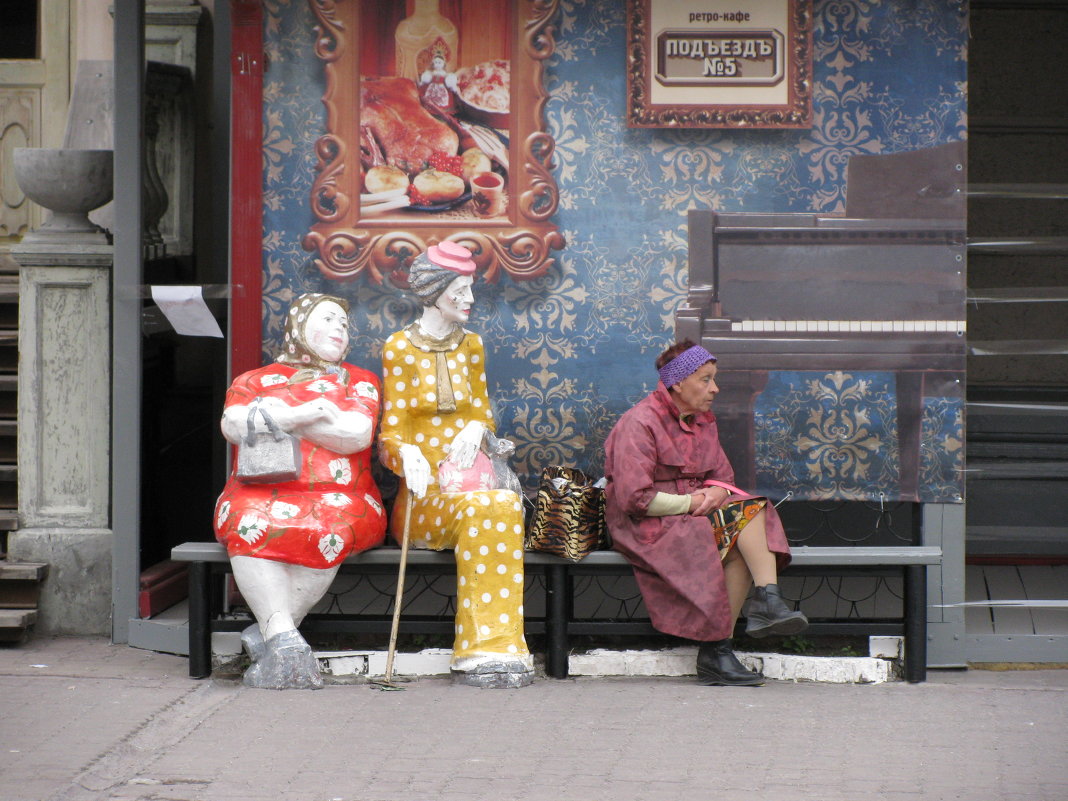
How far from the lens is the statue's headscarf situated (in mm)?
6168

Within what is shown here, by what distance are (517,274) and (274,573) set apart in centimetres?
158

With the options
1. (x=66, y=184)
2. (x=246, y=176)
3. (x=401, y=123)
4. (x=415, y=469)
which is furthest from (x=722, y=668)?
(x=66, y=184)

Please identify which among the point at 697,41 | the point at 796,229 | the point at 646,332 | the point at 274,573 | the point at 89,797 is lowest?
the point at 89,797

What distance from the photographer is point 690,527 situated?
19.8ft

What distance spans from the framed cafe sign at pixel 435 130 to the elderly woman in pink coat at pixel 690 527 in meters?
0.86

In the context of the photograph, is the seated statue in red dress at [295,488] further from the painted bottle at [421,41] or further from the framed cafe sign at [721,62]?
the framed cafe sign at [721,62]

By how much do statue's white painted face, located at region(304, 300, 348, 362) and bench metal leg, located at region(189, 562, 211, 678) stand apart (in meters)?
0.96

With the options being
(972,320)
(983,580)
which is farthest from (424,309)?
(972,320)

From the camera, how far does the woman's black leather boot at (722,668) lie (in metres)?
6.13

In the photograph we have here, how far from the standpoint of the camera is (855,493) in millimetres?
6516

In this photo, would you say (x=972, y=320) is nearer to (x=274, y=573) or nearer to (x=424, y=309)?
(x=424, y=309)

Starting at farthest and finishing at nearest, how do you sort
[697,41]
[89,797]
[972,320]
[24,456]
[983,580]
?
[972,320] → [983,580] → [24,456] → [697,41] → [89,797]

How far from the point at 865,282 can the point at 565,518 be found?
158 cm

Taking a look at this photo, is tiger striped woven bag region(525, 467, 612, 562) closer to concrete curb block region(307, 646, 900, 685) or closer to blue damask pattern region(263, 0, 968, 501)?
blue damask pattern region(263, 0, 968, 501)
